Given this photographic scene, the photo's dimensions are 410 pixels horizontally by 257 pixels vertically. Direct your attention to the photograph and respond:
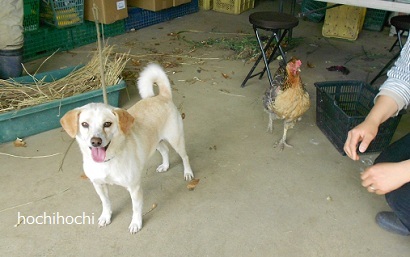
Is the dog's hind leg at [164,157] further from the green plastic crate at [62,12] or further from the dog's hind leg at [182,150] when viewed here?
the green plastic crate at [62,12]

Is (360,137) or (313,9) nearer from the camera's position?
(360,137)

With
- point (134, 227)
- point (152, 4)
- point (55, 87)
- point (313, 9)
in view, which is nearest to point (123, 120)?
point (134, 227)

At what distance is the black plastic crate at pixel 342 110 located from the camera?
2.64 metres

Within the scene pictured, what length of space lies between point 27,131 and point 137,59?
6.14 ft

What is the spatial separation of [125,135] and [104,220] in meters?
0.62

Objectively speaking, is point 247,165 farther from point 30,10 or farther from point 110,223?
point 30,10

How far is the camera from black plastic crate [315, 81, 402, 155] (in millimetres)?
2641

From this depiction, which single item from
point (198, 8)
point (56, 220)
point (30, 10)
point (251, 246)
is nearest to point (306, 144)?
point (251, 246)

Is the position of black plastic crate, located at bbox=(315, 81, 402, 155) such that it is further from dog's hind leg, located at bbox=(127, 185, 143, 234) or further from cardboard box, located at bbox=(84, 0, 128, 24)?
cardboard box, located at bbox=(84, 0, 128, 24)

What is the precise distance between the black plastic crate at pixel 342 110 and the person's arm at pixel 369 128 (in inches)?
36.0

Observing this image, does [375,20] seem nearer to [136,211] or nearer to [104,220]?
[136,211]

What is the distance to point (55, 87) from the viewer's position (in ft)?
10.2

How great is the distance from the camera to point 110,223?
2.14 metres

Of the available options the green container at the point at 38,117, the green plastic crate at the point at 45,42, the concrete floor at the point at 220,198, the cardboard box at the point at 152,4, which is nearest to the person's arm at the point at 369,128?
the concrete floor at the point at 220,198
